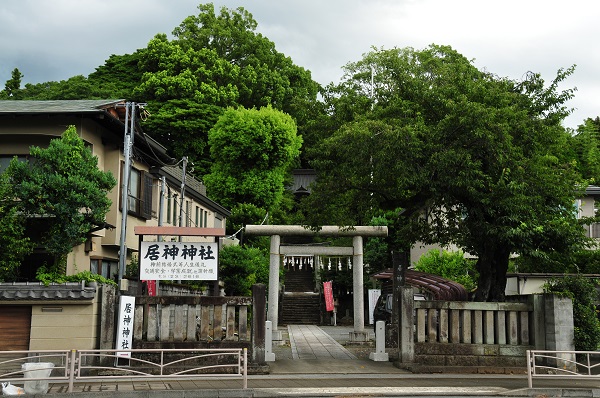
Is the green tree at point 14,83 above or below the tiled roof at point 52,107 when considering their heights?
above

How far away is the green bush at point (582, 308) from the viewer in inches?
701

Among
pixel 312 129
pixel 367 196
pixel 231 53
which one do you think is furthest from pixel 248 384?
pixel 231 53

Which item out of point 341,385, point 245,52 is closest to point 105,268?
point 341,385

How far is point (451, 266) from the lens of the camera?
110 ft

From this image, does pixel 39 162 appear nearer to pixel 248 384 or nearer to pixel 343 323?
pixel 248 384

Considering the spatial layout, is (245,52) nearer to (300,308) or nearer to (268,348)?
(300,308)

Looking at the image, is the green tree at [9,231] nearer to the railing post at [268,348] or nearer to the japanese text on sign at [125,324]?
the japanese text on sign at [125,324]

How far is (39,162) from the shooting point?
19.2m

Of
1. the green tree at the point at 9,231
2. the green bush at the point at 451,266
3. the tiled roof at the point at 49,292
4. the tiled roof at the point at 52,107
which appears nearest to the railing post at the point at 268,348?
the tiled roof at the point at 49,292

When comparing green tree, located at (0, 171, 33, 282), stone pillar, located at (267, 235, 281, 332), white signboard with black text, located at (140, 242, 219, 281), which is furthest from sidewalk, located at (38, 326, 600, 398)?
stone pillar, located at (267, 235, 281, 332)

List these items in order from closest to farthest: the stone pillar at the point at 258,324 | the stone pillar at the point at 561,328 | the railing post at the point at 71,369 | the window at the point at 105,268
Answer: the railing post at the point at 71,369
the stone pillar at the point at 258,324
the stone pillar at the point at 561,328
the window at the point at 105,268

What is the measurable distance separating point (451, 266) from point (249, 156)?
818 inches

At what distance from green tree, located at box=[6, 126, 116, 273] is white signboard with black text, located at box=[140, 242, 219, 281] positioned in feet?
7.86

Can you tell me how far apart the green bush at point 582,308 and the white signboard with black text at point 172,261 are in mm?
10014
